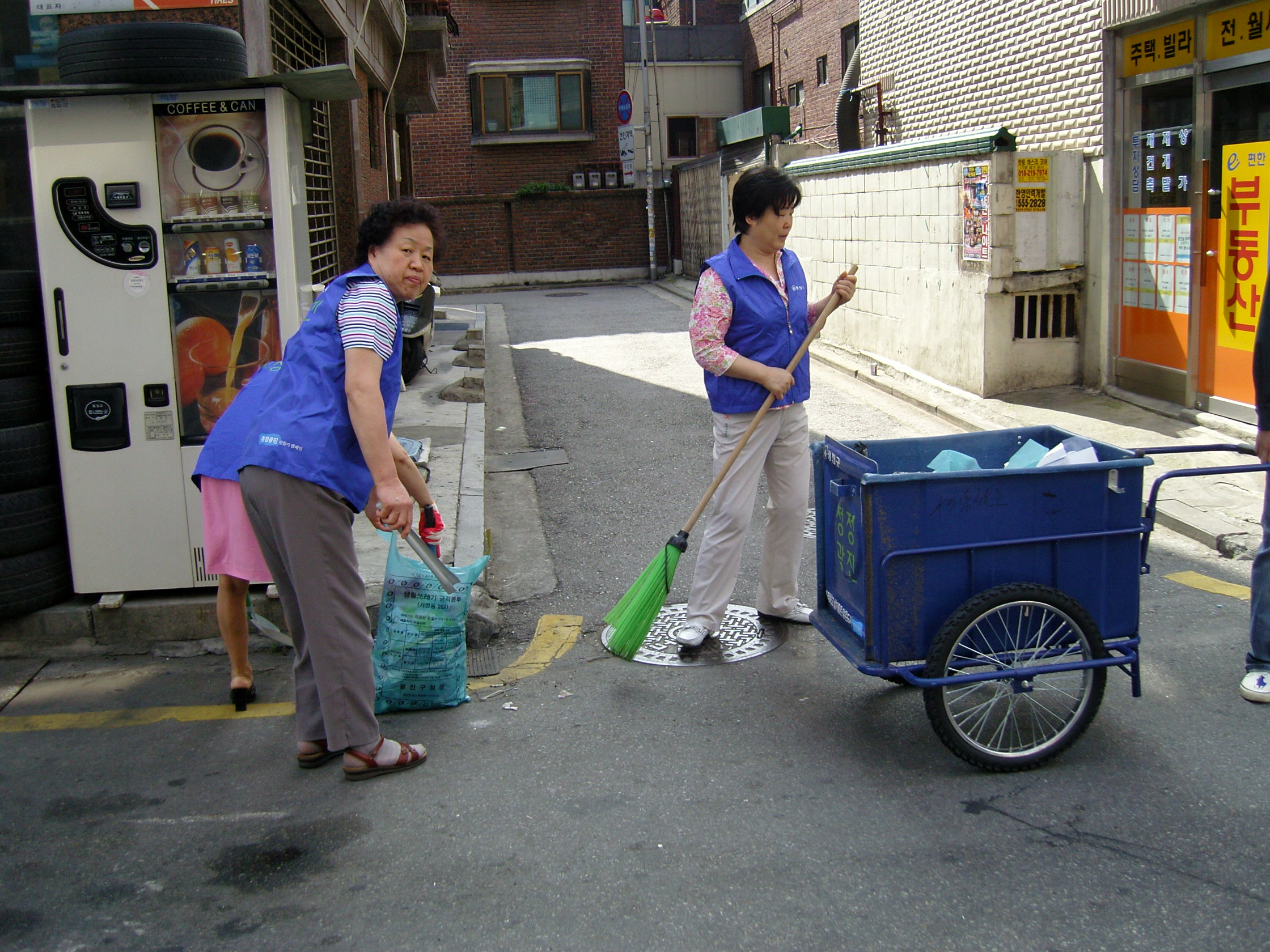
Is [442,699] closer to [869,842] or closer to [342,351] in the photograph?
[342,351]

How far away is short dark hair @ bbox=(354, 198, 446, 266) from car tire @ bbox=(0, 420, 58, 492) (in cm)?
201

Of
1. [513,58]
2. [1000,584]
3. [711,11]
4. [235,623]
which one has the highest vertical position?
[711,11]

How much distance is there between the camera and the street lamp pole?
2455 cm

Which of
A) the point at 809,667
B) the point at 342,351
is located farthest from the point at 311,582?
the point at 809,667

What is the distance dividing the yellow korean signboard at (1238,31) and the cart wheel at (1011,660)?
5589mm

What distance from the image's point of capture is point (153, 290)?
485 centimetres

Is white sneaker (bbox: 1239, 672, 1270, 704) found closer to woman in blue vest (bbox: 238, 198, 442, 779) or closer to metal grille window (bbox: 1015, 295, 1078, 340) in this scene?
woman in blue vest (bbox: 238, 198, 442, 779)

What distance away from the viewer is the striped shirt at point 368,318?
11.6 ft

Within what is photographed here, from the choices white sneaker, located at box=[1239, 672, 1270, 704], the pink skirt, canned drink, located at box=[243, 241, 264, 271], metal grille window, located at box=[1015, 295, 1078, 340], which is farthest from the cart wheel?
metal grille window, located at box=[1015, 295, 1078, 340]

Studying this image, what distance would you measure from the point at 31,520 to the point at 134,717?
1.11 metres

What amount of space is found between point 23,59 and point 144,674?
130 inches

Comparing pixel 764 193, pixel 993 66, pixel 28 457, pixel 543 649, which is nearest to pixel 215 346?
pixel 28 457

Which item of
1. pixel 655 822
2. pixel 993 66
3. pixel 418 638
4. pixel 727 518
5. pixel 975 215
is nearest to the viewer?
pixel 655 822

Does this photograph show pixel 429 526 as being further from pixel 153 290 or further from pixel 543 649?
pixel 153 290
